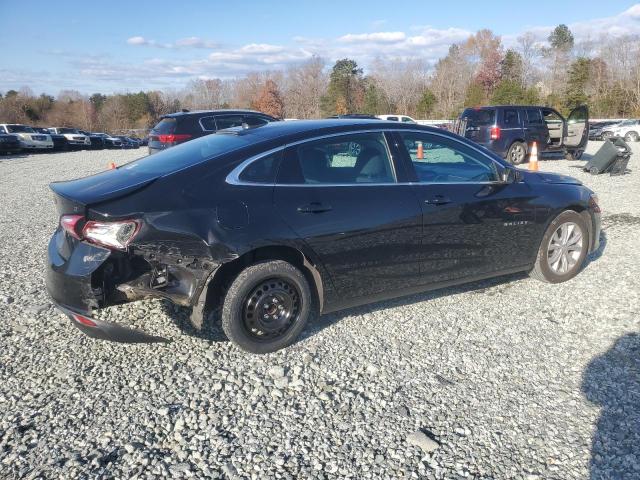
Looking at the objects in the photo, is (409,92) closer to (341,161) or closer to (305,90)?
(305,90)

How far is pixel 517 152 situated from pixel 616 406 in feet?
46.8

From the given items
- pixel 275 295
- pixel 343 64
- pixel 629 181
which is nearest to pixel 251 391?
pixel 275 295

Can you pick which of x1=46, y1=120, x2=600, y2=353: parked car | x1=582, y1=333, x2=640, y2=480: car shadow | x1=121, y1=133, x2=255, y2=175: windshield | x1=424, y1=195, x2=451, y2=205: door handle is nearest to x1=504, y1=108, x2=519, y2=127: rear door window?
x1=46, y1=120, x2=600, y2=353: parked car

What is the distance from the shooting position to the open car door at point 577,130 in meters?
16.5

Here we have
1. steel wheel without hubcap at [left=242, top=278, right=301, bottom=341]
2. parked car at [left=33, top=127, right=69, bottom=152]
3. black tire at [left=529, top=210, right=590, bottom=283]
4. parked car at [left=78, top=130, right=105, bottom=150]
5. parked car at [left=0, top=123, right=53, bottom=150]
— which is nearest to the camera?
steel wheel without hubcap at [left=242, top=278, right=301, bottom=341]

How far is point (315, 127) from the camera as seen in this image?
4.17 meters

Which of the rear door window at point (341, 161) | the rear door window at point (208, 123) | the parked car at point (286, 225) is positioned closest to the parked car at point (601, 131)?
the rear door window at point (208, 123)

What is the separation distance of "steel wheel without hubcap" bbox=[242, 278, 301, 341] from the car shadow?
2.04 meters

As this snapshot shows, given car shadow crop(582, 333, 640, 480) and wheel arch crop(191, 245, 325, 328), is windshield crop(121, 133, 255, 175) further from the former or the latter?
car shadow crop(582, 333, 640, 480)

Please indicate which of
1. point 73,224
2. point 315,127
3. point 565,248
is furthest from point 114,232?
point 565,248

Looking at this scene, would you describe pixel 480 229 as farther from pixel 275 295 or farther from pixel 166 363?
pixel 166 363

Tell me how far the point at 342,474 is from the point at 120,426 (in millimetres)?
1325

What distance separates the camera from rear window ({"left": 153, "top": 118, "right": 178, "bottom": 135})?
1234cm

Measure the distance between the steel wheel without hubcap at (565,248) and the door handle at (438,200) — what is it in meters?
1.45
